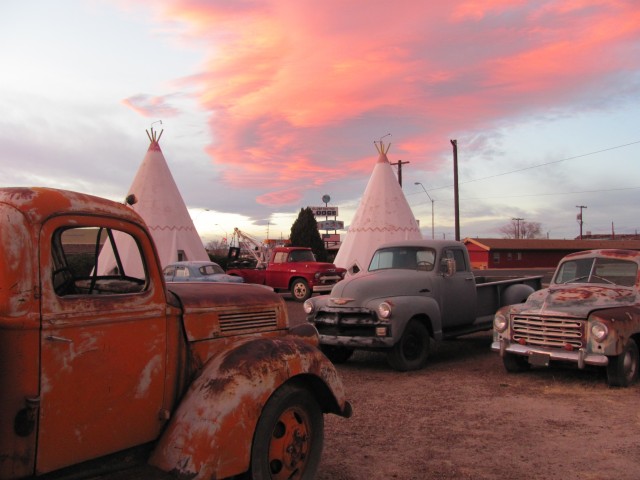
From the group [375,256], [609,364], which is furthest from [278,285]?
[609,364]

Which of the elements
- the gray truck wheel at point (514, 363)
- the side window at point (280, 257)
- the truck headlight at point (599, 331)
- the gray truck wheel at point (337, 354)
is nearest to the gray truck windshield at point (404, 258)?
the gray truck wheel at point (337, 354)

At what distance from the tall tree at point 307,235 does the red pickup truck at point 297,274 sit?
61.2 ft

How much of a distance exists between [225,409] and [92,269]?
119cm

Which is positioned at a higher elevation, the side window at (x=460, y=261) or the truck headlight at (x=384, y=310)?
the side window at (x=460, y=261)

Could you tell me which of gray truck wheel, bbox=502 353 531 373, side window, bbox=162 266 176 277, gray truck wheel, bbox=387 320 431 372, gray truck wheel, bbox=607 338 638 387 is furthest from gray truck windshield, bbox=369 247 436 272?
side window, bbox=162 266 176 277

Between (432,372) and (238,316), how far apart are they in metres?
4.85

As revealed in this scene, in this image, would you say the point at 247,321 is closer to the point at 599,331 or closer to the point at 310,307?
the point at 599,331

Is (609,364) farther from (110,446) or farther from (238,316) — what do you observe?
(110,446)

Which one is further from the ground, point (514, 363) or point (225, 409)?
point (225, 409)

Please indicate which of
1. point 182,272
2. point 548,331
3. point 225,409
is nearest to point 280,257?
point 182,272

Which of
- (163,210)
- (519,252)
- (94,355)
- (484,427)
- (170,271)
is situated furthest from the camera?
(519,252)

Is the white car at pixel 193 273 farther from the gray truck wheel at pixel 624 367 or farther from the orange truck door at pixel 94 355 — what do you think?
the orange truck door at pixel 94 355

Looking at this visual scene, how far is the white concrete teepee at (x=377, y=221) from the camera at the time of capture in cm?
2667

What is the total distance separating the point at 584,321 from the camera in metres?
6.63
